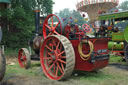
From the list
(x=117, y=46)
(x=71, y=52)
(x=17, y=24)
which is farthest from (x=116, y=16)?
(x=17, y=24)

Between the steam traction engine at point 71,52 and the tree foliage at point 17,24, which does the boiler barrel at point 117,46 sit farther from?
the tree foliage at point 17,24

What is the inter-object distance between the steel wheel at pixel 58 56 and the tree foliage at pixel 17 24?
5756 millimetres

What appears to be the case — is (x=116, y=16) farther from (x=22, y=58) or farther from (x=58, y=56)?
(x=22, y=58)

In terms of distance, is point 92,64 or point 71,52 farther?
point 92,64

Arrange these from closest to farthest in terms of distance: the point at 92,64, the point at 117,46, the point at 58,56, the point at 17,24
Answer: the point at 92,64 → the point at 58,56 → the point at 117,46 → the point at 17,24

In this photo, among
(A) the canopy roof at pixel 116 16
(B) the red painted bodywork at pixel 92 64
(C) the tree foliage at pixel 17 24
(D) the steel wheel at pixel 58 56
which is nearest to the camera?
(D) the steel wheel at pixel 58 56

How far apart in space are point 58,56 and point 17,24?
6.43 metres

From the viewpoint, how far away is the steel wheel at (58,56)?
3.54 m

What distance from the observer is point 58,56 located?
154 inches

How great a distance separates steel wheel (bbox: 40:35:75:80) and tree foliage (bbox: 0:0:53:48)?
5.76m

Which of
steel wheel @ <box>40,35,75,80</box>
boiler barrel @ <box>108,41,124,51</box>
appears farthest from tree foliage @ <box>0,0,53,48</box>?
steel wheel @ <box>40,35,75,80</box>

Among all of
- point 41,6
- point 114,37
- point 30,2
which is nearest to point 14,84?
point 114,37

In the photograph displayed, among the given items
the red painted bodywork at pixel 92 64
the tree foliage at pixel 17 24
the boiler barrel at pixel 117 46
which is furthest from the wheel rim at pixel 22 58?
the tree foliage at pixel 17 24

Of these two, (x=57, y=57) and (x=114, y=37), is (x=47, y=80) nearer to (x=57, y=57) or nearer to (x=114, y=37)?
(x=57, y=57)
